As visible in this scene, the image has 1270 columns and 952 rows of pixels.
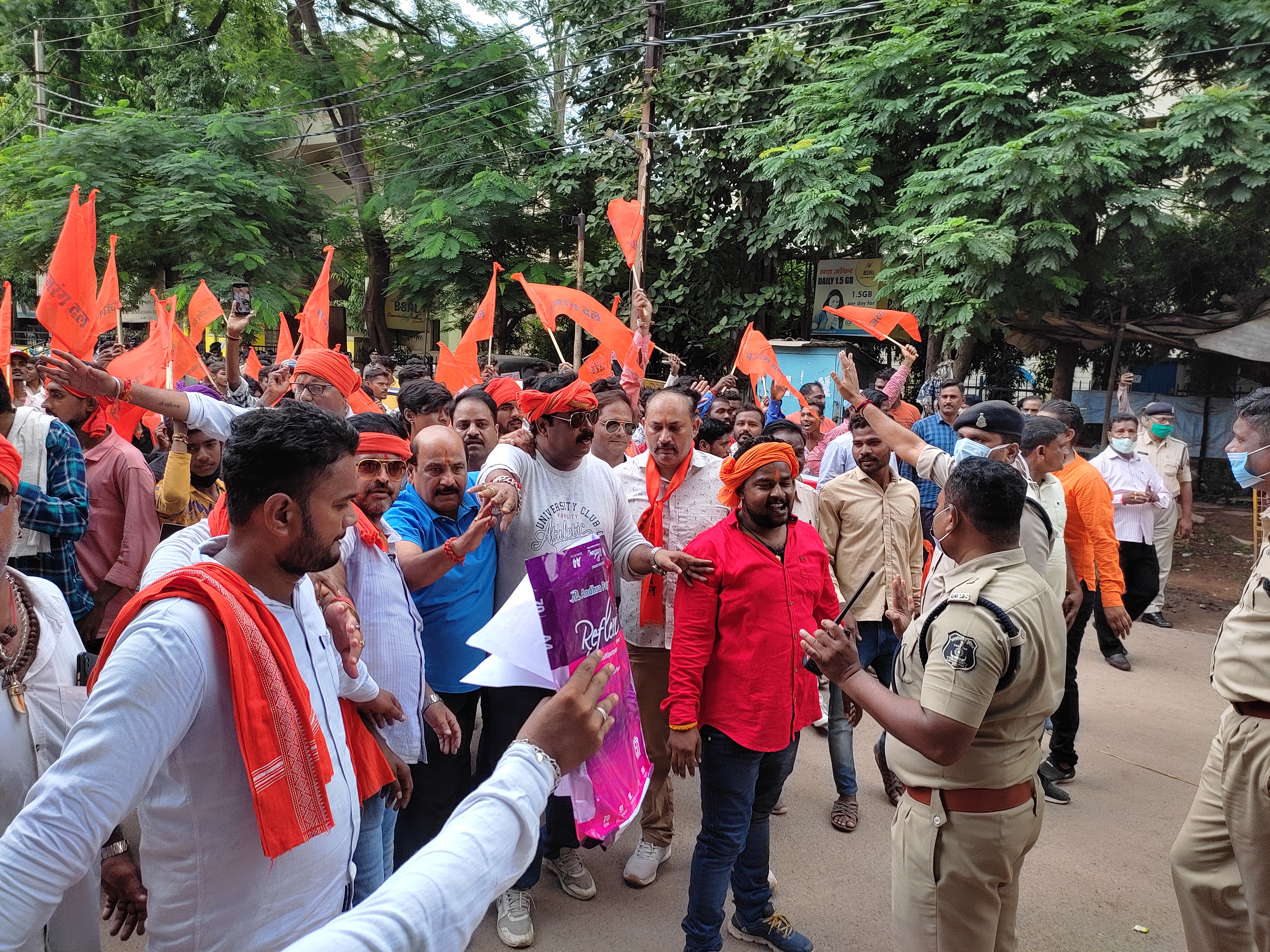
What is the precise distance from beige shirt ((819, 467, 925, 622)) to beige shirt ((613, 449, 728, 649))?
631mm

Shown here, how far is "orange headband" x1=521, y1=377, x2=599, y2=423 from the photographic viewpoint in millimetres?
3240

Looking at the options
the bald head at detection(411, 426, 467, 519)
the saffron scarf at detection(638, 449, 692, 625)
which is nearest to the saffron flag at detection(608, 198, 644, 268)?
the saffron scarf at detection(638, 449, 692, 625)

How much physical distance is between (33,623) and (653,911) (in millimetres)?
2584

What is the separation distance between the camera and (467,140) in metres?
18.3

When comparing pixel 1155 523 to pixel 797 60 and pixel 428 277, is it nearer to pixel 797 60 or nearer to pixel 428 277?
pixel 797 60

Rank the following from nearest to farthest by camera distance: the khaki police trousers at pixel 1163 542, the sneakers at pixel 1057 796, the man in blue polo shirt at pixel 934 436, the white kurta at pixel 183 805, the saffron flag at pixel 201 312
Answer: the white kurta at pixel 183 805
the sneakers at pixel 1057 796
the man in blue polo shirt at pixel 934 436
the saffron flag at pixel 201 312
the khaki police trousers at pixel 1163 542

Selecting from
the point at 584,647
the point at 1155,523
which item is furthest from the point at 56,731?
the point at 1155,523

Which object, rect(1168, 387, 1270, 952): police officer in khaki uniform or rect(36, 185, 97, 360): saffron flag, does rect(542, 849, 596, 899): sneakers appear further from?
rect(36, 185, 97, 360): saffron flag

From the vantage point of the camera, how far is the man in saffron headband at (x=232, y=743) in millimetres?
1296

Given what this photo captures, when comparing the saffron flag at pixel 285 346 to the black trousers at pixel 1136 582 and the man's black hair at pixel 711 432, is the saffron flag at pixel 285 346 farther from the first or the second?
the black trousers at pixel 1136 582

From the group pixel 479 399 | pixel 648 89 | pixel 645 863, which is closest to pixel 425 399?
pixel 479 399

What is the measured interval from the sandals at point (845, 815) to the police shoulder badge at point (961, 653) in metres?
2.26

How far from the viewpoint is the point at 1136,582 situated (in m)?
6.81

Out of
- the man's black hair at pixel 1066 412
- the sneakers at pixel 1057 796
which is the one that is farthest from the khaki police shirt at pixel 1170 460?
the sneakers at pixel 1057 796
